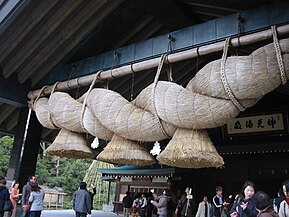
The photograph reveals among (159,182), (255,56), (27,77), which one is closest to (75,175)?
(159,182)

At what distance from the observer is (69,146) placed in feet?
12.7

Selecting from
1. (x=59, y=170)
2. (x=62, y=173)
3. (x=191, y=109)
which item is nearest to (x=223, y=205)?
(x=191, y=109)

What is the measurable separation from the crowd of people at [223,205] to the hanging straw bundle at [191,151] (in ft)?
1.55

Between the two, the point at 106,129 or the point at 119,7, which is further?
the point at 119,7

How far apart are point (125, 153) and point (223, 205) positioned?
252 centimetres

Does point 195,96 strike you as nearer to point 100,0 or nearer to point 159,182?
point 100,0

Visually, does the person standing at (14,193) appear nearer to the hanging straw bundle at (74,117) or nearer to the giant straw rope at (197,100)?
the hanging straw bundle at (74,117)

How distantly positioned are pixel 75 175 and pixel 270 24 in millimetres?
20637

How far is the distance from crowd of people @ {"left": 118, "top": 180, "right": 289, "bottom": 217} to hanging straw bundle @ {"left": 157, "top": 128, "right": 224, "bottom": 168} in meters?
0.47

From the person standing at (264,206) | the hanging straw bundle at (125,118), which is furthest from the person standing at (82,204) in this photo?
the person standing at (264,206)

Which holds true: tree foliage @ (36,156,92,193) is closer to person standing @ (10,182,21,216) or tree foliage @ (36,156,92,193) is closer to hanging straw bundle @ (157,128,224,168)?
person standing @ (10,182,21,216)

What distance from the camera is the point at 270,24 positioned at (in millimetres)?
3020

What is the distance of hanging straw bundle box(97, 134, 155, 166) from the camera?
3.35 metres

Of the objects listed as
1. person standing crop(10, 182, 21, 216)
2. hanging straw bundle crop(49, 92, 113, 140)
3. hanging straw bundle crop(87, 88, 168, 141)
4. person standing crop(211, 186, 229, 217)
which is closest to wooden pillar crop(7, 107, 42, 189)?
person standing crop(10, 182, 21, 216)
